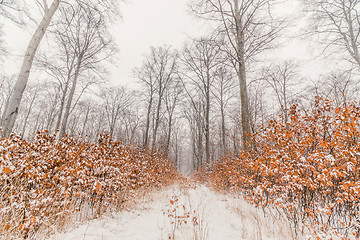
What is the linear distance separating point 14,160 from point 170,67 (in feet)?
43.1

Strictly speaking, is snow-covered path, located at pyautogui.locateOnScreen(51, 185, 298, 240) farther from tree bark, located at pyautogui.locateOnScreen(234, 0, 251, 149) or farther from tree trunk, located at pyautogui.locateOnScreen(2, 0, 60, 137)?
tree trunk, located at pyautogui.locateOnScreen(2, 0, 60, 137)

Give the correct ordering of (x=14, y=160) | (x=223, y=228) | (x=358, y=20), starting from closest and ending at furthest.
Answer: (x=14, y=160)
(x=223, y=228)
(x=358, y=20)

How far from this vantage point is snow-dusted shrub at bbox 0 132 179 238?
6.77 ft

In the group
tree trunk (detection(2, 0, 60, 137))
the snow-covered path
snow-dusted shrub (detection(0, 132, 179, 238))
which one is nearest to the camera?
snow-dusted shrub (detection(0, 132, 179, 238))

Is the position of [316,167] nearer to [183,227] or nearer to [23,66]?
[183,227]

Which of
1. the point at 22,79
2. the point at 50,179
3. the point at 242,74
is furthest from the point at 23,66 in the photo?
the point at 242,74

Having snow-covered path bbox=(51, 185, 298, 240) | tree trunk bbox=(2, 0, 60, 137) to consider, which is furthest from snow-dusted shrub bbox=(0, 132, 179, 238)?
tree trunk bbox=(2, 0, 60, 137)

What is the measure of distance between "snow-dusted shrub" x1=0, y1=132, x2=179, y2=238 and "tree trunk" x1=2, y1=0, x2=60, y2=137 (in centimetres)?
208

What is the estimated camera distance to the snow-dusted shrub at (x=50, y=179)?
6.77ft

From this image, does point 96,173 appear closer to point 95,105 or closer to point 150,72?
point 150,72

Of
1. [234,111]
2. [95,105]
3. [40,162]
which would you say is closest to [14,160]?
[40,162]

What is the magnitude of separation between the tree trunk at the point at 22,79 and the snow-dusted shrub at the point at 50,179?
82.0 inches

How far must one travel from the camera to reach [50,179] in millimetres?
2703

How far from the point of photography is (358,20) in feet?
28.9
